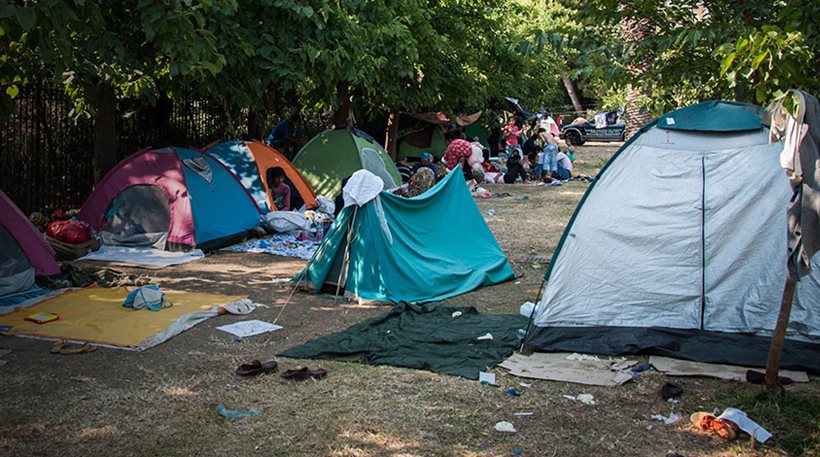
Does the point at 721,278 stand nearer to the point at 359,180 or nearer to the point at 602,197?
the point at 602,197

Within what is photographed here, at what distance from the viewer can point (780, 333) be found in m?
5.01

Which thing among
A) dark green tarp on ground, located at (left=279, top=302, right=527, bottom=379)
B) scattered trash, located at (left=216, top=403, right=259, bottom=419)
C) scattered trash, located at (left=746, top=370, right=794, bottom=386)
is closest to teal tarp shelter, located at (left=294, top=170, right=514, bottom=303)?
dark green tarp on ground, located at (left=279, top=302, right=527, bottom=379)

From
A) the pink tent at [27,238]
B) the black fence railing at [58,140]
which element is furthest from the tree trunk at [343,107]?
the pink tent at [27,238]

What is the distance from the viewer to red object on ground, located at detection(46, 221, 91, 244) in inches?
394

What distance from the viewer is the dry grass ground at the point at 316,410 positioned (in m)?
4.50

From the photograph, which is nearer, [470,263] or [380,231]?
[380,231]

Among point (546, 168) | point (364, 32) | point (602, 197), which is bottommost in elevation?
point (546, 168)

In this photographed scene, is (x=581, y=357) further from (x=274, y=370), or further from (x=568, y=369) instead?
(x=274, y=370)

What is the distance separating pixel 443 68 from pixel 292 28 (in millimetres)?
8642

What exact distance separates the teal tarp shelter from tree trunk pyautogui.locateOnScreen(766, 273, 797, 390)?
3583 mm

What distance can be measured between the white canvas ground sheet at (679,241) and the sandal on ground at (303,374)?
6.17 ft

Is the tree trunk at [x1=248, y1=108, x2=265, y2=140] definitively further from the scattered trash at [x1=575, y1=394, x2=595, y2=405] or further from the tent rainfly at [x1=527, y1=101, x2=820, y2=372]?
the scattered trash at [x1=575, y1=394, x2=595, y2=405]

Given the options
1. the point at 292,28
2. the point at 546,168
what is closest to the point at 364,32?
the point at 292,28

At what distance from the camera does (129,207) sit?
1071cm
